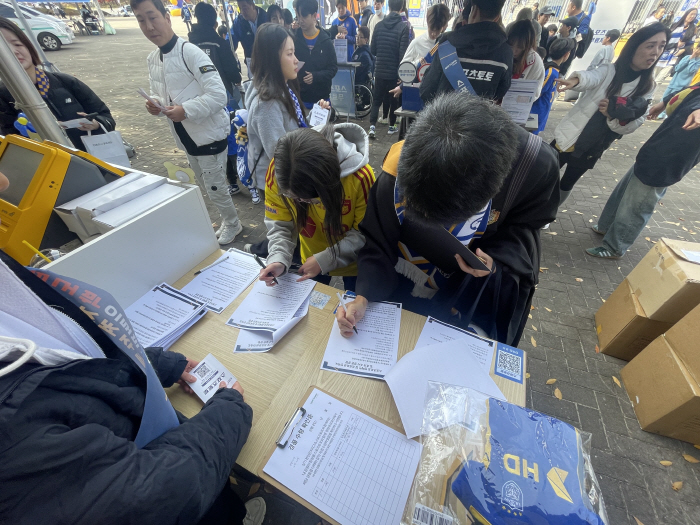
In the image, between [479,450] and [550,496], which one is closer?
[550,496]

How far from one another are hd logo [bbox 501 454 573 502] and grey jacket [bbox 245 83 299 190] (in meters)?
2.25

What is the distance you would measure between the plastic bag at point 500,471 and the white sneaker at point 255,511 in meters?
1.14

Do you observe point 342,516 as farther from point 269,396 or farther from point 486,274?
point 486,274

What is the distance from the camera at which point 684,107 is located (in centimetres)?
228

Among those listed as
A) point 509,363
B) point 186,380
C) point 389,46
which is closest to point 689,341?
Result: point 509,363

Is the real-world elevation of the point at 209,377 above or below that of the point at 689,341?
above

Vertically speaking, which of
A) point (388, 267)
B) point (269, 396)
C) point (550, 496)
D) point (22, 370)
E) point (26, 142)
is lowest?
point (269, 396)

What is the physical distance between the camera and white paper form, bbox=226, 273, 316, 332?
4.29 ft

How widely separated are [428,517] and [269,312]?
925mm

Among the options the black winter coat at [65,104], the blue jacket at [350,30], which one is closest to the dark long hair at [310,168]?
the black winter coat at [65,104]

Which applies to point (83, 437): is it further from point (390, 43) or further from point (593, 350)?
point (390, 43)

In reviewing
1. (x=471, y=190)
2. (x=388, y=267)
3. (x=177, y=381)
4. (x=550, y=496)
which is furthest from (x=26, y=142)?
(x=550, y=496)

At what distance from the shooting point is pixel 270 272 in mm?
1499

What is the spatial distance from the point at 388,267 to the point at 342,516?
890mm
